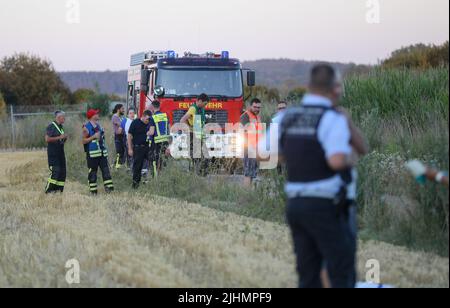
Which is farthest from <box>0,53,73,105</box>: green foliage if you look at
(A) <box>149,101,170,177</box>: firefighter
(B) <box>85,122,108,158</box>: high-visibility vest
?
(B) <box>85,122,108,158</box>: high-visibility vest

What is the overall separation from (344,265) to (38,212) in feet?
27.6

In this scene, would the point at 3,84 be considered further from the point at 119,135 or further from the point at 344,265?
the point at 344,265

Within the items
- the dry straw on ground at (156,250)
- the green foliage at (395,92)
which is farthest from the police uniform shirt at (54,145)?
Answer: the green foliage at (395,92)

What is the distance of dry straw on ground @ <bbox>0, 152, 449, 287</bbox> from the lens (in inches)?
329

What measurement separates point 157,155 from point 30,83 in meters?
42.1

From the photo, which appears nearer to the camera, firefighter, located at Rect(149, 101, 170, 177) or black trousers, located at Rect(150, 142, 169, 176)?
black trousers, located at Rect(150, 142, 169, 176)

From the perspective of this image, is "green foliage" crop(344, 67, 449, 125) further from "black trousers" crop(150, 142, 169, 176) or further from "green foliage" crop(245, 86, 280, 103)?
"black trousers" crop(150, 142, 169, 176)

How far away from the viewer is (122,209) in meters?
13.6

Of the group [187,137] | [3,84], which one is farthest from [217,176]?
[3,84]

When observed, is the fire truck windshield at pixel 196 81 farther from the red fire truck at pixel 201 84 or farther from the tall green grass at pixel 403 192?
the tall green grass at pixel 403 192

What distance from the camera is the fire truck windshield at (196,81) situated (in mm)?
19953

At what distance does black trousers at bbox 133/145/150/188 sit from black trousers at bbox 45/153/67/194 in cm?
149

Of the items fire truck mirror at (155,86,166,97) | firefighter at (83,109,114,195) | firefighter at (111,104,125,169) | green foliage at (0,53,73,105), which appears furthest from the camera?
green foliage at (0,53,73,105)

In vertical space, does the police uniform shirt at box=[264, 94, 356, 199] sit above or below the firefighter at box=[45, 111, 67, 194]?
above
